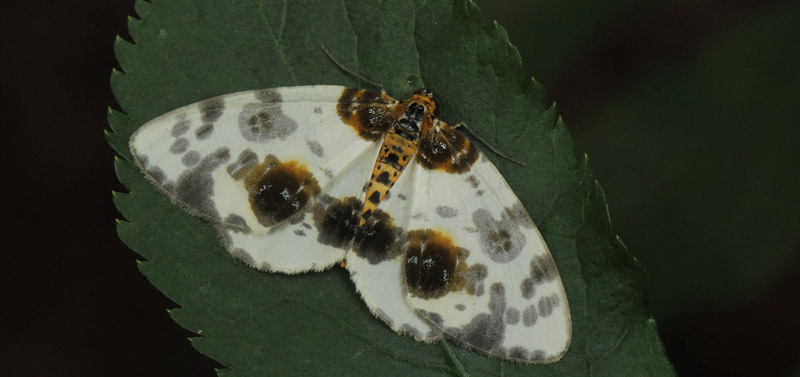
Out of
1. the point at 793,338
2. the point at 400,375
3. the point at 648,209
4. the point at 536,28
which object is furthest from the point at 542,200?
the point at 793,338

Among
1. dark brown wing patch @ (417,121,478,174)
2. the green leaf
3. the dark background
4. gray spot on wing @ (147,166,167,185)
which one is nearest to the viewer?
the green leaf

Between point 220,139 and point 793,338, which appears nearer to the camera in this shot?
point 220,139

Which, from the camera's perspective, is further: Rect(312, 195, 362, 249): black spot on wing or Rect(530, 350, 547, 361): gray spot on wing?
Rect(312, 195, 362, 249): black spot on wing

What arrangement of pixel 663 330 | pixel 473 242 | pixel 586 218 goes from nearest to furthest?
1. pixel 586 218
2. pixel 473 242
3. pixel 663 330

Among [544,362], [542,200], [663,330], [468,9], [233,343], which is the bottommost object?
[663,330]

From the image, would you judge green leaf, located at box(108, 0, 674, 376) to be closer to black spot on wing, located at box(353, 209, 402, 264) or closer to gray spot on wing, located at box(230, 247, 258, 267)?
gray spot on wing, located at box(230, 247, 258, 267)

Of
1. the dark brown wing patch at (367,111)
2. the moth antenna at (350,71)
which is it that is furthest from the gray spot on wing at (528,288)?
the moth antenna at (350,71)

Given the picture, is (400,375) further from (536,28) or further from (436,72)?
(536,28)

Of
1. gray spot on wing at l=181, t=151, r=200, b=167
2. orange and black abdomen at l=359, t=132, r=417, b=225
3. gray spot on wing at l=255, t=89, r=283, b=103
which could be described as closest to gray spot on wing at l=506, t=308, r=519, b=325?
orange and black abdomen at l=359, t=132, r=417, b=225
